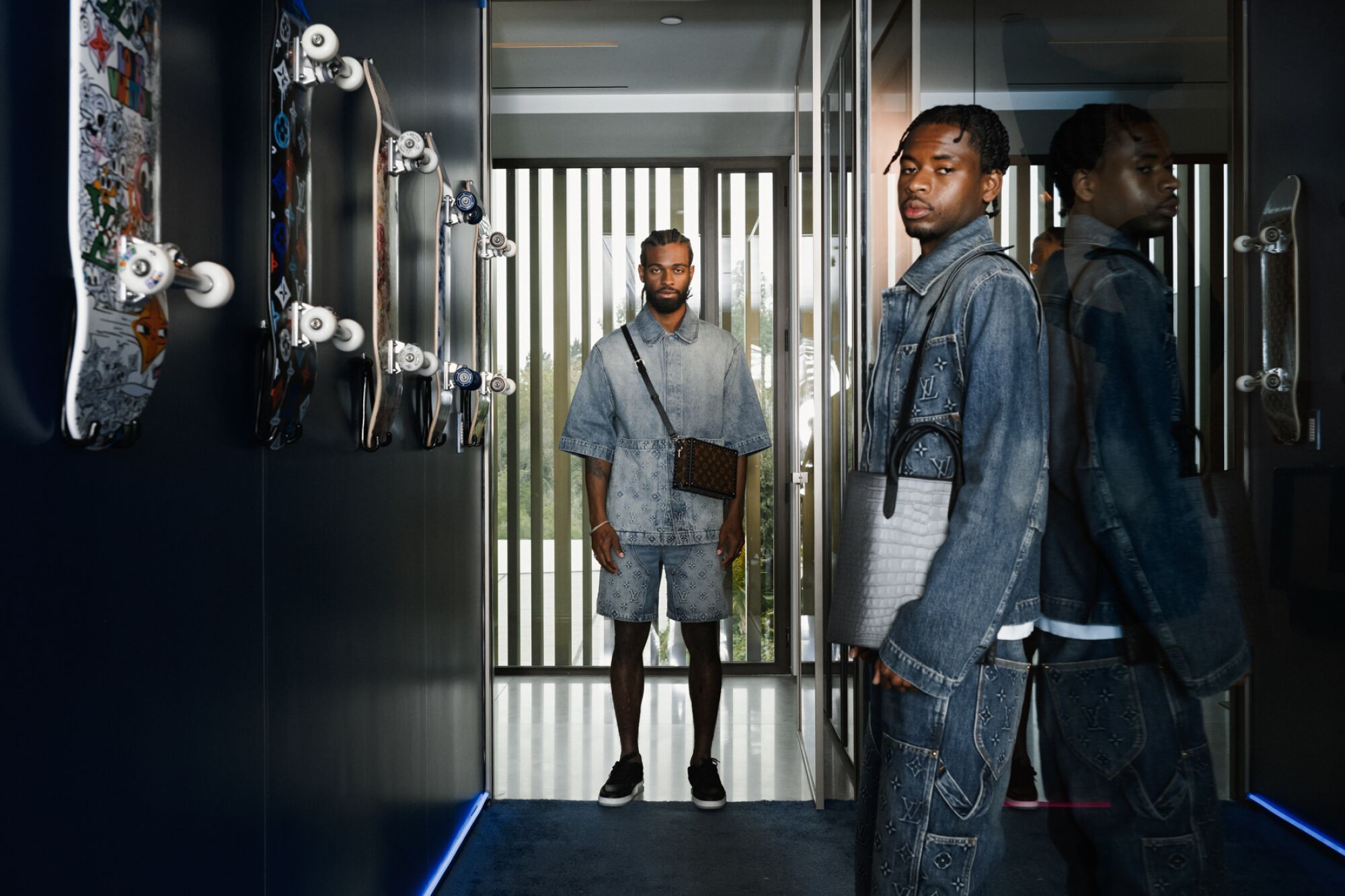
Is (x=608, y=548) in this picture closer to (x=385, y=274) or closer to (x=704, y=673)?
(x=704, y=673)

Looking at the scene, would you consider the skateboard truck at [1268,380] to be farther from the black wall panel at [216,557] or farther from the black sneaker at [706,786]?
the black sneaker at [706,786]

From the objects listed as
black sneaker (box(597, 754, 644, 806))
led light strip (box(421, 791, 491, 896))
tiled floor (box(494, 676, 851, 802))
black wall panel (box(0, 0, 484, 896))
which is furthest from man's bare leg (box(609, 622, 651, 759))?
black wall panel (box(0, 0, 484, 896))

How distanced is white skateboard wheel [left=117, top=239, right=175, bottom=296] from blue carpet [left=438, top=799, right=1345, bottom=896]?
5.89 ft

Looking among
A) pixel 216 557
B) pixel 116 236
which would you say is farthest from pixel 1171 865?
pixel 116 236

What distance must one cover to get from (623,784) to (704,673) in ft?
1.33

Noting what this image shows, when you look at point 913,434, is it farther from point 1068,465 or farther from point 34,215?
point 34,215

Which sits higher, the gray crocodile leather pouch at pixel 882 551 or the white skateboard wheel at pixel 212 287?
the white skateboard wheel at pixel 212 287

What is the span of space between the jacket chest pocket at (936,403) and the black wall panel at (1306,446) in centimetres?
Result: 45

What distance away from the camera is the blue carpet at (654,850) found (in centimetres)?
226

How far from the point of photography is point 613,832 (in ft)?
8.40

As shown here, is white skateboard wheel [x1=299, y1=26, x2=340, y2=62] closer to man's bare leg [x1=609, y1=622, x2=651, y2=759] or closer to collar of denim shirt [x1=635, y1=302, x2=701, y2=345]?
collar of denim shirt [x1=635, y1=302, x2=701, y2=345]

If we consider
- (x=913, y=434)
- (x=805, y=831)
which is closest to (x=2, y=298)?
(x=913, y=434)

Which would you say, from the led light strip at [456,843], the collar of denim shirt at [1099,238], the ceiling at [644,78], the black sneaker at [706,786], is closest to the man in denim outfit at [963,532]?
the collar of denim shirt at [1099,238]

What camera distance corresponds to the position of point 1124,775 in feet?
3.81
